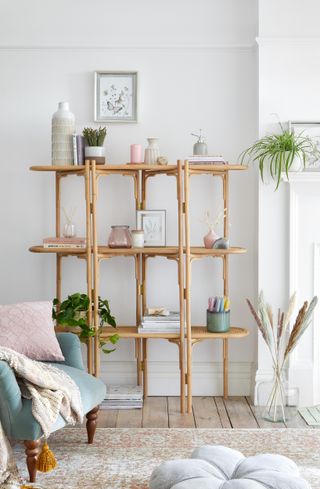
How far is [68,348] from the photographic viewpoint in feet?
14.2

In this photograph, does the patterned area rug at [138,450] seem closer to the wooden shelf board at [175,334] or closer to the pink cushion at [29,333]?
the pink cushion at [29,333]

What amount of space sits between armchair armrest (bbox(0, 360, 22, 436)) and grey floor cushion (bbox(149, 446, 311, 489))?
0.85 metres

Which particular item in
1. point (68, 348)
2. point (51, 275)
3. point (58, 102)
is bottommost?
point (68, 348)

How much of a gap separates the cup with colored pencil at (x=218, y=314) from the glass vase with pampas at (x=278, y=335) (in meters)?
0.17

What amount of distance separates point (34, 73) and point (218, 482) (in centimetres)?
328

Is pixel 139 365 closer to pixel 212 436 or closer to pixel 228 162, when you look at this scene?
pixel 212 436

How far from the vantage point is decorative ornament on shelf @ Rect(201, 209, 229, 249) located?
4980 mm

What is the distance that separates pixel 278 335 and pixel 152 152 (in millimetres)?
1390

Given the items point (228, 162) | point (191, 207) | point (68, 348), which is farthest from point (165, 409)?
point (228, 162)

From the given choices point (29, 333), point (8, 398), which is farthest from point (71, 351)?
point (8, 398)

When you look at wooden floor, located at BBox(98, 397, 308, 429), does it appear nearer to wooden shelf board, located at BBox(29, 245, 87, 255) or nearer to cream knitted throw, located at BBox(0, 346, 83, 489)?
cream knitted throw, located at BBox(0, 346, 83, 489)

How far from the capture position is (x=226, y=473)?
9.93 feet

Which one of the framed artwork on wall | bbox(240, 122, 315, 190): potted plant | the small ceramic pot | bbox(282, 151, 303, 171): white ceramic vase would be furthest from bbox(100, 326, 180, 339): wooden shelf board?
the framed artwork on wall

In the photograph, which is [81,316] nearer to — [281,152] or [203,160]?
[203,160]
